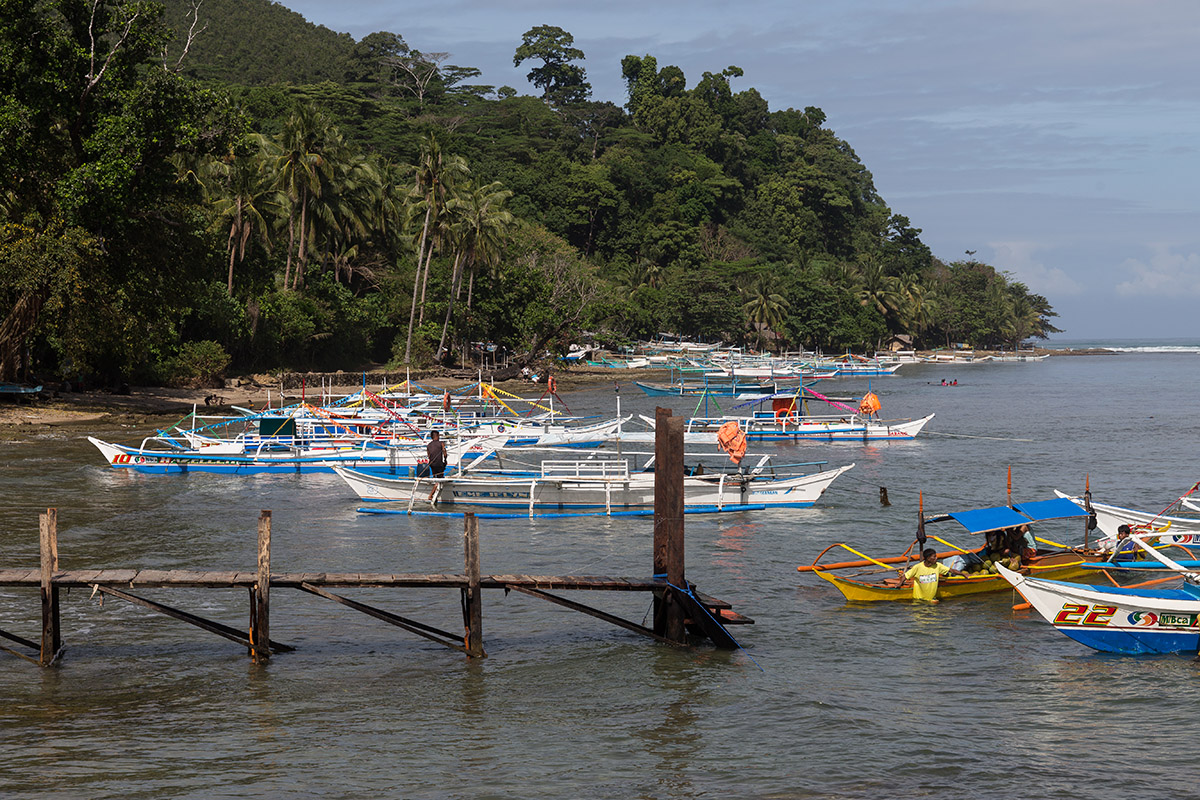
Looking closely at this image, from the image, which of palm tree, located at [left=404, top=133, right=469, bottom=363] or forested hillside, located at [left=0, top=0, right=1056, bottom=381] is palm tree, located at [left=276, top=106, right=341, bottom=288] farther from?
palm tree, located at [left=404, top=133, right=469, bottom=363]

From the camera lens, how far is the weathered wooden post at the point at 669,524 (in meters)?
17.2

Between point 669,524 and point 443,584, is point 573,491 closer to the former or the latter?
point 669,524

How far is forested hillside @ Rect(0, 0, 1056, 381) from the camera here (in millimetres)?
42594

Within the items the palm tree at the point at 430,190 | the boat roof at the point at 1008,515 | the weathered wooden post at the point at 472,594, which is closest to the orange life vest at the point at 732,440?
the boat roof at the point at 1008,515

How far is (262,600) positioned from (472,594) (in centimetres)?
316

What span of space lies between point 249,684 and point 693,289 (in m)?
119

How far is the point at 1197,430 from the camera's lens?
57.3 m

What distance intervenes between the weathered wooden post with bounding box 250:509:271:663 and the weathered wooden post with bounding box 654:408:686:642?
19.6 feet

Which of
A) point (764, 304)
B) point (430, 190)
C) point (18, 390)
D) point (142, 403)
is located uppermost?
point (430, 190)

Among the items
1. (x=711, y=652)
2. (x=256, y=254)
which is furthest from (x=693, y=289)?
(x=711, y=652)

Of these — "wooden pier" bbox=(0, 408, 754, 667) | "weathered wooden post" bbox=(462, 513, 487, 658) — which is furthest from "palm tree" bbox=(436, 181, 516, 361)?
"weathered wooden post" bbox=(462, 513, 487, 658)

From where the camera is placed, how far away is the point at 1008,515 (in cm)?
2086

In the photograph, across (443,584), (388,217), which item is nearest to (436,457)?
(443,584)

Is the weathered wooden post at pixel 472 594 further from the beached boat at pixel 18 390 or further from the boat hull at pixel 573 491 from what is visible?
the beached boat at pixel 18 390
